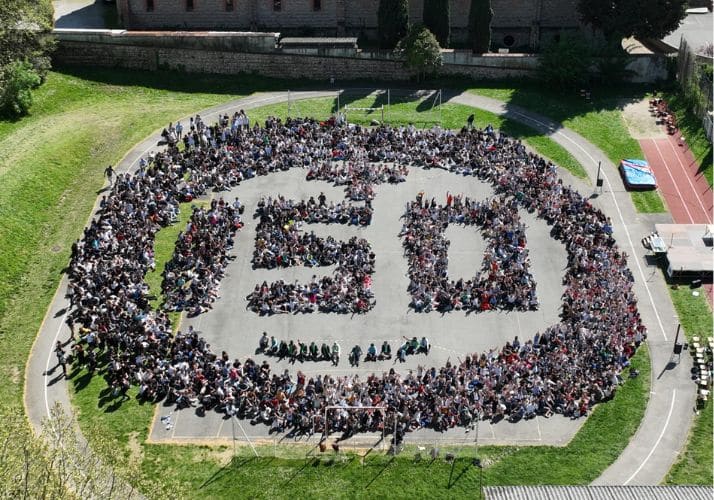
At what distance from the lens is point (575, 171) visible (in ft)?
243

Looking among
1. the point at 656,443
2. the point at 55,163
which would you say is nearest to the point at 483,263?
the point at 656,443

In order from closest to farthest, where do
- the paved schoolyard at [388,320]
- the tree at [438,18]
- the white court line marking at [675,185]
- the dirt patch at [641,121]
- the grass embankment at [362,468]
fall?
the grass embankment at [362,468] → the paved schoolyard at [388,320] → the white court line marking at [675,185] → the dirt patch at [641,121] → the tree at [438,18]

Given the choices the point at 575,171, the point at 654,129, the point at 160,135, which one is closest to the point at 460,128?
the point at 575,171

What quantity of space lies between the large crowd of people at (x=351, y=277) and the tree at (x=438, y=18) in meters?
14.0

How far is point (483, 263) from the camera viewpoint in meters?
63.4

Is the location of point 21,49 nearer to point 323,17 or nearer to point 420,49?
point 323,17

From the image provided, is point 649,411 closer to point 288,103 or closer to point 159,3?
point 288,103

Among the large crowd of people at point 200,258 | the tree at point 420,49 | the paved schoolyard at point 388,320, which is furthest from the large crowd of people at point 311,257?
the tree at point 420,49

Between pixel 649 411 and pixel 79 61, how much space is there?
61575 mm

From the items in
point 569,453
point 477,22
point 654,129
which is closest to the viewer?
point 569,453

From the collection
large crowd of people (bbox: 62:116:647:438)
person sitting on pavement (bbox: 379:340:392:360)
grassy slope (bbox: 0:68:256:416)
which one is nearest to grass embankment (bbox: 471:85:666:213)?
large crowd of people (bbox: 62:116:647:438)

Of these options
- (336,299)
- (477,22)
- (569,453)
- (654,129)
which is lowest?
(569,453)

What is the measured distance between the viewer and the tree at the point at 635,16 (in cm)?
8281

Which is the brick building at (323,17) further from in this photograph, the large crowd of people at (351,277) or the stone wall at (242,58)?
the large crowd of people at (351,277)
